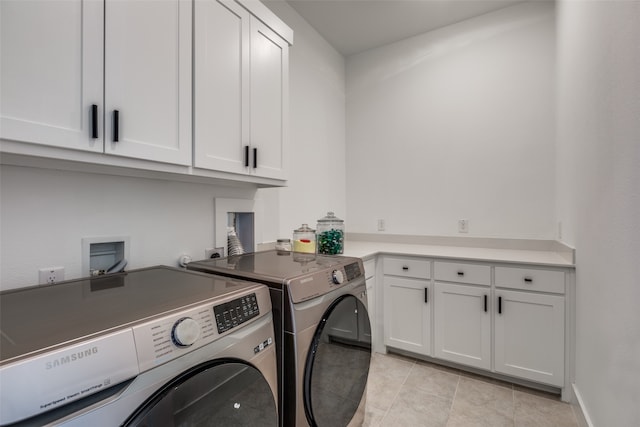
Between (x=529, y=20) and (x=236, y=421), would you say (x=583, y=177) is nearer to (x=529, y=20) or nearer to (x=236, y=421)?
(x=529, y=20)

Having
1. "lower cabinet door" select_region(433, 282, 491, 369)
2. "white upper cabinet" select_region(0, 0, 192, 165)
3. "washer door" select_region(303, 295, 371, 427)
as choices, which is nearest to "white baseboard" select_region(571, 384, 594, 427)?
"lower cabinet door" select_region(433, 282, 491, 369)

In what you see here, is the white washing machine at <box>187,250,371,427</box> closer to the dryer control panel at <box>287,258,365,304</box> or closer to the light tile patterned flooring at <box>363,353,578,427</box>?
the dryer control panel at <box>287,258,365,304</box>

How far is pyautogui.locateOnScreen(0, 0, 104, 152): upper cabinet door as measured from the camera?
821 millimetres

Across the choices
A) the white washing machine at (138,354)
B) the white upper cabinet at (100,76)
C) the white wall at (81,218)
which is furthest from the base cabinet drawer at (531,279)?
the white upper cabinet at (100,76)

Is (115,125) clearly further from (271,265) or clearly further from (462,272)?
(462,272)

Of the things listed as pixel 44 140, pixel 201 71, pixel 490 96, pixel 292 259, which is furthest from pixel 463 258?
pixel 44 140

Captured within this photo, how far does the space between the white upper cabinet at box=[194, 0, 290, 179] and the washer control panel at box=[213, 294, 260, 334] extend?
68 centimetres

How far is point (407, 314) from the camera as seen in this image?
2428 millimetres

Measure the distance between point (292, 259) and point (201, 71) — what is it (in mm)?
972

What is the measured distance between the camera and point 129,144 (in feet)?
3.55

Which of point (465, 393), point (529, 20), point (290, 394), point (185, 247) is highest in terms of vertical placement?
point (529, 20)

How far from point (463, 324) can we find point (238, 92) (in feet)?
6.96

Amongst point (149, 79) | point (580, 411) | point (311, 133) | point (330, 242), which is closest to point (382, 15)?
point (311, 133)

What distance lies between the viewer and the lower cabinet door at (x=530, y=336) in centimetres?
194
